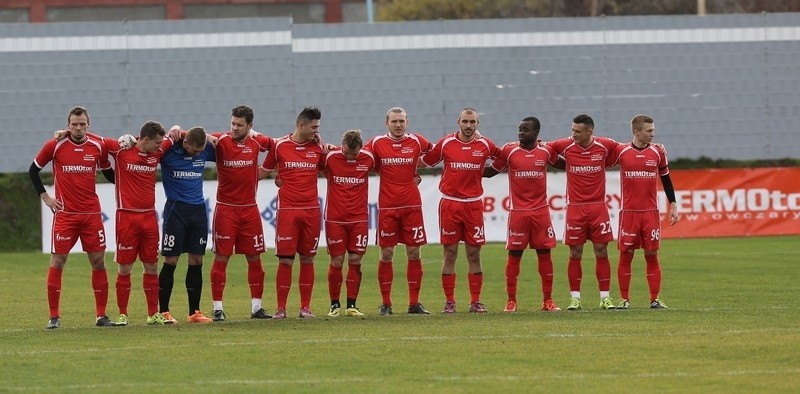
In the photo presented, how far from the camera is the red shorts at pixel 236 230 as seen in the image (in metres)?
15.1

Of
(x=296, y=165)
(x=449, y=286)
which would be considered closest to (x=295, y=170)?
(x=296, y=165)

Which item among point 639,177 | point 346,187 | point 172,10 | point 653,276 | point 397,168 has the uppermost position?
point 172,10

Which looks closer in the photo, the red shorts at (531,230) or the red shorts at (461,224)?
the red shorts at (461,224)

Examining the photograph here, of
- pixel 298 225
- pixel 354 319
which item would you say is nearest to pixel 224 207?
pixel 298 225

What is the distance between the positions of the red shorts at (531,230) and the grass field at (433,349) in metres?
0.76

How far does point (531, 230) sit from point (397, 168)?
1672mm

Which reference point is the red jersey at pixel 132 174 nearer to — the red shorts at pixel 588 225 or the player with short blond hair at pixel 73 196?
the player with short blond hair at pixel 73 196

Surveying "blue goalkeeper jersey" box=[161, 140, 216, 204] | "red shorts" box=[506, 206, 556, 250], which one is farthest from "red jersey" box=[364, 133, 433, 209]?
"blue goalkeeper jersey" box=[161, 140, 216, 204]

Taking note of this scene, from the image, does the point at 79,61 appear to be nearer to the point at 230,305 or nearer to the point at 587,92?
the point at 587,92

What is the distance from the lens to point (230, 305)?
17.5 meters

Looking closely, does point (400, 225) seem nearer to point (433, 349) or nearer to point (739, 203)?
point (433, 349)

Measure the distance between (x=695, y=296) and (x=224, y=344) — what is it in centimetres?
725

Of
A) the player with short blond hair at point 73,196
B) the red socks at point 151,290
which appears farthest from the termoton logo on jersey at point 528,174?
the player with short blond hair at point 73,196

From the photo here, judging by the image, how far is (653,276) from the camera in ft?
A: 52.1
